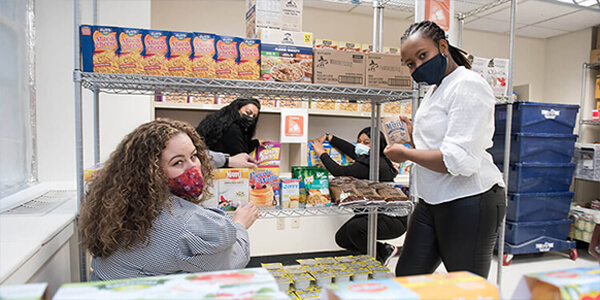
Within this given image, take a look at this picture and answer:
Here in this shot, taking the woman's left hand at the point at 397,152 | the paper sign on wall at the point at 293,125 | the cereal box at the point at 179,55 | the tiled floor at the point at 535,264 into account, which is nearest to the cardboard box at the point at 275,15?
the cereal box at the point at 179,55

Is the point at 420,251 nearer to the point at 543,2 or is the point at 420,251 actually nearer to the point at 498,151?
the point at 498,151

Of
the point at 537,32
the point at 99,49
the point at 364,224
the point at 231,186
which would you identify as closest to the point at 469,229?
the point at 231,186

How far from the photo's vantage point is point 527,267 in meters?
3.56

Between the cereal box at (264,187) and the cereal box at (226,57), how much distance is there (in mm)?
512

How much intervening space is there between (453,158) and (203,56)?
1140 millimetres

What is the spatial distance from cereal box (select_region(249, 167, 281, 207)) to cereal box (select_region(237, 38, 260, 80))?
488 millimetres

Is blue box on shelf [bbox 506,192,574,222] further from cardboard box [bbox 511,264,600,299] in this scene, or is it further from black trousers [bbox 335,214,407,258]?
cardboard box [bbox 511,264,600,299]

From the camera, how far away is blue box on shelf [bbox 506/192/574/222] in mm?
3588

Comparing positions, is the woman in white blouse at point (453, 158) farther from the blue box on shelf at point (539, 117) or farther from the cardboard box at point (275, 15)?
the blue box on shelf at point (539, 117)

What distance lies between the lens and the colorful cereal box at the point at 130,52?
156 centimetres

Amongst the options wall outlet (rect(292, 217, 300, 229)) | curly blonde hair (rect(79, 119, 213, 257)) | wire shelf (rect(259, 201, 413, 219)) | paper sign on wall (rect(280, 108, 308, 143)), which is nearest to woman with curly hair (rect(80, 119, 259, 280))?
curly blonde hair (rect(79, 119, 213, 257))

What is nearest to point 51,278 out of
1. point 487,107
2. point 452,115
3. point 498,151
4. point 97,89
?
point 97,89

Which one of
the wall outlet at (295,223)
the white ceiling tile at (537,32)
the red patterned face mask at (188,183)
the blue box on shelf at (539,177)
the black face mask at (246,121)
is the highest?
the white ceiling tile at (537,32)

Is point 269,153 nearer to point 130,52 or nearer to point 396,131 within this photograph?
point 396,131
